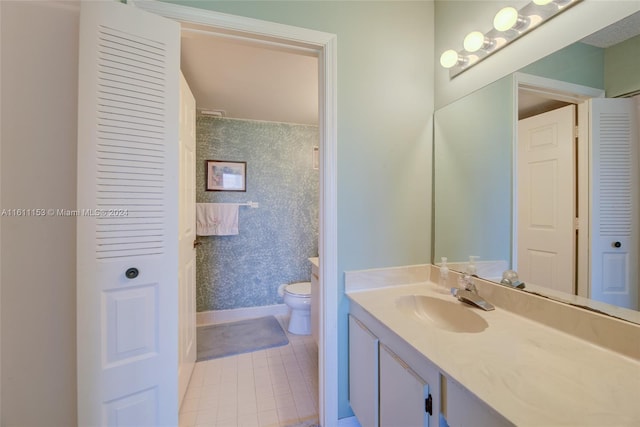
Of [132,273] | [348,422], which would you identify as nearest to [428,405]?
[348,422]

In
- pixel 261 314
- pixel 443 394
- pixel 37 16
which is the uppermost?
pixel 37 16

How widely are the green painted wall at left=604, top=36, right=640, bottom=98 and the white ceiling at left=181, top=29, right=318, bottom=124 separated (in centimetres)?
117

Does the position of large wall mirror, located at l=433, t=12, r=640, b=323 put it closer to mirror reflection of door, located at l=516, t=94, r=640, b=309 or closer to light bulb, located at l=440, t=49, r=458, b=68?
mirror reflection of door, located at l=516, t=94, r=640, b=309

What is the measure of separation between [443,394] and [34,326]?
4.94 feet

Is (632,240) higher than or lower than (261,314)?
higher

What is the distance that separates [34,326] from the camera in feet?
3.11

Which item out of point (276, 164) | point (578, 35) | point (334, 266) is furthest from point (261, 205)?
point (578, 35)

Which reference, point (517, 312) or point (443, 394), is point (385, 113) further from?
point (443, 394)

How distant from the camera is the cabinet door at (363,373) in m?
1.04

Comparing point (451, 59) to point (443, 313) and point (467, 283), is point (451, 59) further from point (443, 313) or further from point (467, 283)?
point (443, 313)

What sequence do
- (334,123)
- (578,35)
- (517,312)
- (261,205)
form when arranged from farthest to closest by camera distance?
(261,205) → (334,123) → (517,312) → (578,35)

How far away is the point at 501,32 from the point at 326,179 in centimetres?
102

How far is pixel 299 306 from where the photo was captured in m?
2.25

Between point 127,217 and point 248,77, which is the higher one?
point 248,77
